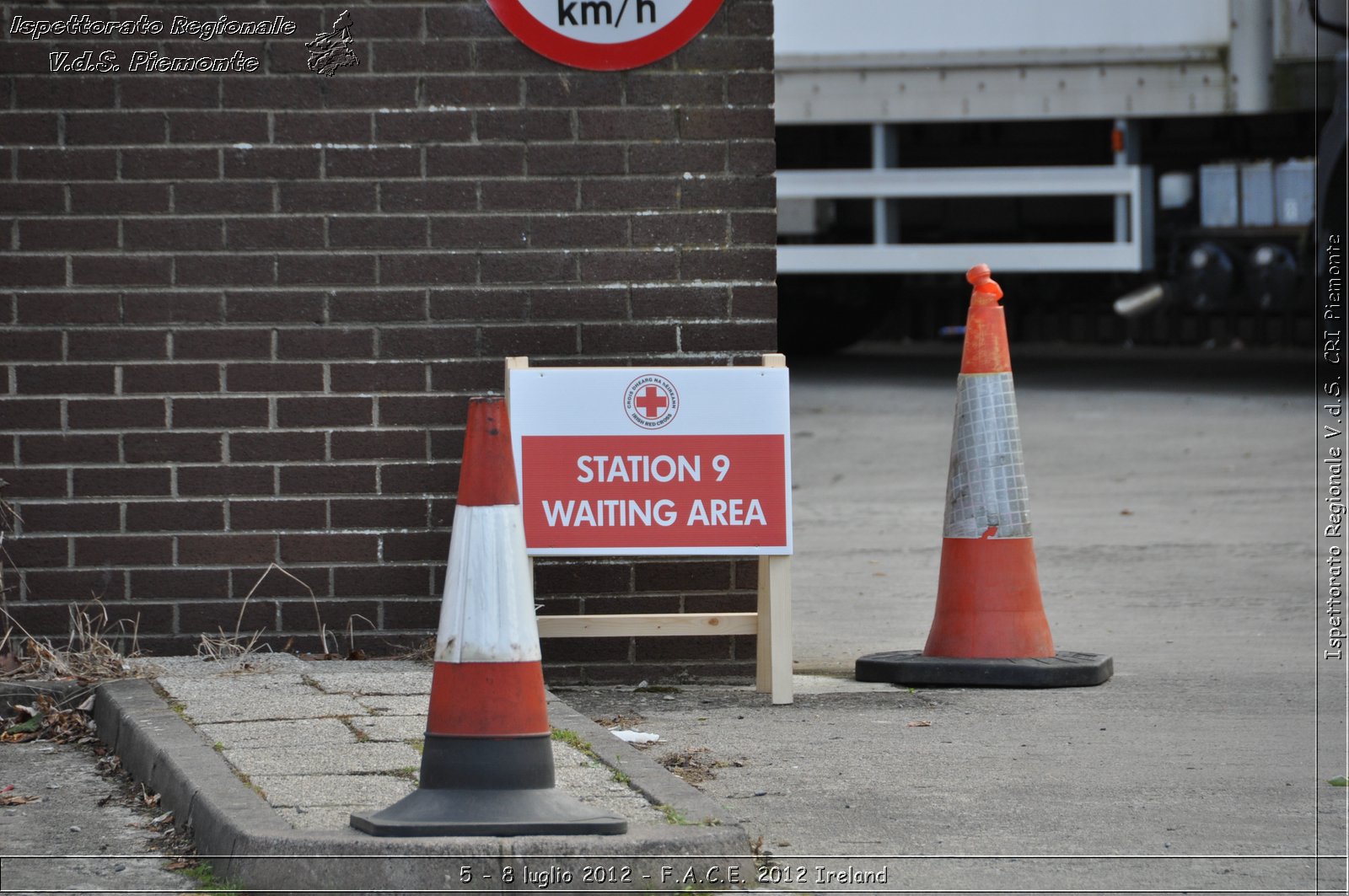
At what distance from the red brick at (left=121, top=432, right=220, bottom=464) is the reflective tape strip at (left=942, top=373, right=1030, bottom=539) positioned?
2385mm

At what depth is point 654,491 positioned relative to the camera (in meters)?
5.25

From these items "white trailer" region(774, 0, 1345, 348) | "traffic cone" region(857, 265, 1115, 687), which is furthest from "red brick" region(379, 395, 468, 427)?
"white trailer" region(774, 0, 1345, 348)

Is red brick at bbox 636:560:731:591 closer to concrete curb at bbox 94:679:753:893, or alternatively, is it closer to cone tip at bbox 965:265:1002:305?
cone tip at bbox 965:265:1002:305

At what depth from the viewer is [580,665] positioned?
5645 millimetres

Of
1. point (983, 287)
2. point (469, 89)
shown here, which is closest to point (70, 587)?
point (469, 89)

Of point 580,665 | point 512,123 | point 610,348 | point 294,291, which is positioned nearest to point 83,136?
point 294,291

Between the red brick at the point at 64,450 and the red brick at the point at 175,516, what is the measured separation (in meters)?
0.18

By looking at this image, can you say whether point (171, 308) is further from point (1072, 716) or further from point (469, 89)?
point (1072, 716)

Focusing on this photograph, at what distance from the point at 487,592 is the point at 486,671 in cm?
16

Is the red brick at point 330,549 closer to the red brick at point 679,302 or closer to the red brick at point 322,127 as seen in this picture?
the red brick at point 679,302

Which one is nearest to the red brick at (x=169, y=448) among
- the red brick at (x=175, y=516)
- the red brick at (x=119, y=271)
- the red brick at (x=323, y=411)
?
the red brick at (x=175, y=516)

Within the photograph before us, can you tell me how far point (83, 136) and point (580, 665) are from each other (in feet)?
7.52

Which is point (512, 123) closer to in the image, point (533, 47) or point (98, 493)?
point (533, 47)

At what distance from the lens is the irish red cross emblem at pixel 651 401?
5250 millimetres
